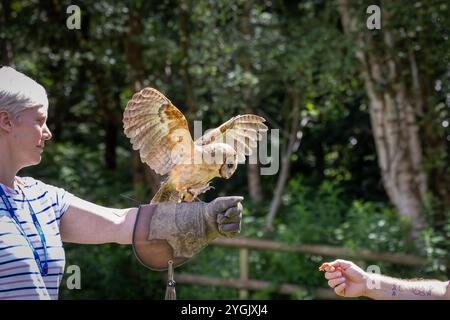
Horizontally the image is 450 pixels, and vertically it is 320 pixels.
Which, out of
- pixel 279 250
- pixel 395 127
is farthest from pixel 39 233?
pixel 395 127

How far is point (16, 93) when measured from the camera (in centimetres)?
207

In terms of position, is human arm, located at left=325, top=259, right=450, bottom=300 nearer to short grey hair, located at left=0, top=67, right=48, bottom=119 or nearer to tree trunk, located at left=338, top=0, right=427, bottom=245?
short grey hair, located at left=0, top=67, right=48, bottom=119

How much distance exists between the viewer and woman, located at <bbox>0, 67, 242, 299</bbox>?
1991mm

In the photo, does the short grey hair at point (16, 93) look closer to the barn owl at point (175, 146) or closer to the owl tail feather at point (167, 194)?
the barn owl at point (175, 146)

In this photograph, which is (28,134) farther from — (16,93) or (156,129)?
(156,129)

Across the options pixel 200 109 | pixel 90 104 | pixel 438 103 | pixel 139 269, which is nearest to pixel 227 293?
pixel 139 269

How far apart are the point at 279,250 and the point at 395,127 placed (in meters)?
1.55

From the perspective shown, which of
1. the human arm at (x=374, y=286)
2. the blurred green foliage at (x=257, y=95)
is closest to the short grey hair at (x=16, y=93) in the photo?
the human arm at (x=374, y=286)

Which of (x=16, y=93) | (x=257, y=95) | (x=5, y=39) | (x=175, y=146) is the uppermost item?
(x=5, y=39)

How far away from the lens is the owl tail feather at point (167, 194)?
7.86 ft

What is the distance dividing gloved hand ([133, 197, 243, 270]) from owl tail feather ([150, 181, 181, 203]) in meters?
0.11

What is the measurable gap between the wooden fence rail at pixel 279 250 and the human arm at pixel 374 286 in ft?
11.1

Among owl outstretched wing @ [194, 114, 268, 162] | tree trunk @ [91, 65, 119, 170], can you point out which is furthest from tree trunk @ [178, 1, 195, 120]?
owl outstretched wing @ [194, 114, 268, 162]
